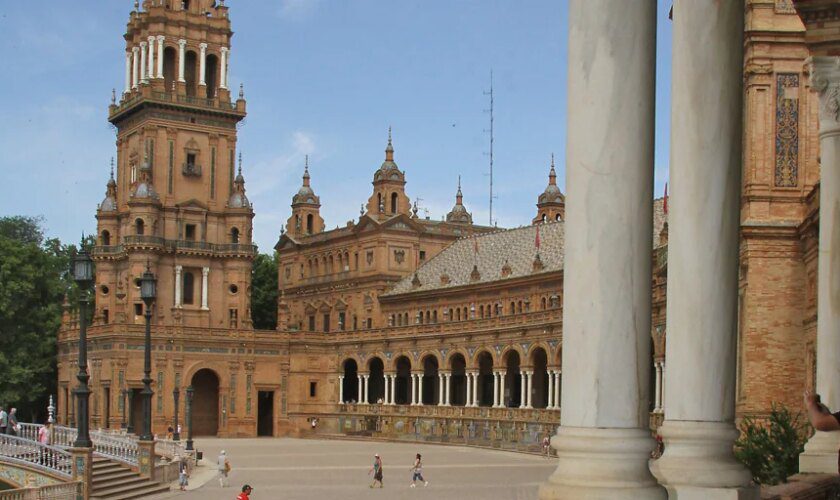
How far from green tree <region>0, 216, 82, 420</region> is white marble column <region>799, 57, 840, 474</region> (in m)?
75.1

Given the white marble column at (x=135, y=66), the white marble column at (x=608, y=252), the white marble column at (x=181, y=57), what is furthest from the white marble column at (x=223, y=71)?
the white marble column at (x=608, y=252)

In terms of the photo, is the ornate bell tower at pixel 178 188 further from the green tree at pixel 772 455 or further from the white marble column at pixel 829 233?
the white marble column at pixel 829 233

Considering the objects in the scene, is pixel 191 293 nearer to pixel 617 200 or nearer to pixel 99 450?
pixel 99 450

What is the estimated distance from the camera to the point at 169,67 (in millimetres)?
96812

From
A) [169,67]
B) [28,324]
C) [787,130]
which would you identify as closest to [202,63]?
[169,67]

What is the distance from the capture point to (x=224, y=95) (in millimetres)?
97312

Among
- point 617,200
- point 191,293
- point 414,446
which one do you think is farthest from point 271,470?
point 617,200

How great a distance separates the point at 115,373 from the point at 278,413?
11353mm

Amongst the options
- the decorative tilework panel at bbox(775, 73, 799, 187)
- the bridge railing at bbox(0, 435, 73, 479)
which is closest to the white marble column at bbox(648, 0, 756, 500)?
the decorative tilework panel at bbox(775, 73, 799, 187)

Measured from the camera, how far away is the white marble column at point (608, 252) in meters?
8.18

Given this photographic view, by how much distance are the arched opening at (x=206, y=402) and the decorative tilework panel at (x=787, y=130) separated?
60.7 metres

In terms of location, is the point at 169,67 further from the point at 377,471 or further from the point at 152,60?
the point at 377,471

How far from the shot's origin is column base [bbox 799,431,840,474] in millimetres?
15076

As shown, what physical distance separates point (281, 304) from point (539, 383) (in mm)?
28493
